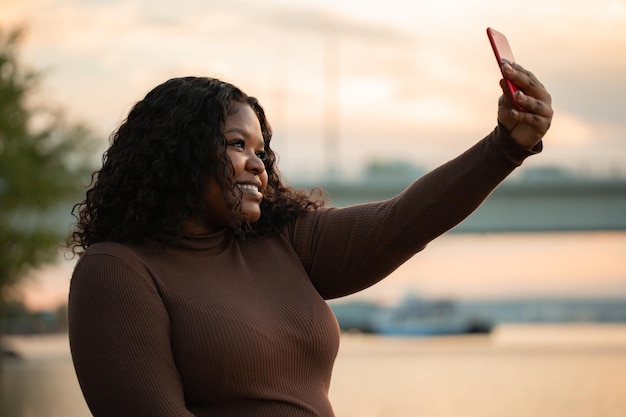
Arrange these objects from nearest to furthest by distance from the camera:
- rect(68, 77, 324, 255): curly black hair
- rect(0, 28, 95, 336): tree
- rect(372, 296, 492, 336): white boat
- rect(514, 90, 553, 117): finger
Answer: rect(514, 90, 553, 117): finger → rect(68, 77, 324, 255): curly black hair → rect(0, 28, 95, 336): tree → rect(372, 296, 492, 336): white boat

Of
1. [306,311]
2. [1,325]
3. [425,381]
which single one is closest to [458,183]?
[306,311]

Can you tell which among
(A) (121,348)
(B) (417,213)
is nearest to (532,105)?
(B) (417,213)

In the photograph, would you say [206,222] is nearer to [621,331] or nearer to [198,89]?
[198,89]

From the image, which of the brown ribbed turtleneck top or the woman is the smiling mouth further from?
the brown ribbed turtleneck top

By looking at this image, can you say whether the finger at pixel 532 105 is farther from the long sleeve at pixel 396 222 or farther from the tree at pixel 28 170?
the tree at pixel 28 170

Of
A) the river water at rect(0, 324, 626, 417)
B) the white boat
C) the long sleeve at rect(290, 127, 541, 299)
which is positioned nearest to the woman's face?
the long sleeve at rect(290, 127, 541, 299)

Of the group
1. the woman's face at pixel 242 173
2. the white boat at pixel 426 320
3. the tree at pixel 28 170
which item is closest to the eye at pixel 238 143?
the woman's face at pixel 242 173

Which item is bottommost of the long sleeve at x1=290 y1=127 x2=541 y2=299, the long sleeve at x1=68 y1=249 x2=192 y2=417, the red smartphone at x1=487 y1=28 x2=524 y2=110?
the long sleeve at x1=68 y1=249 x2=192 y2=417

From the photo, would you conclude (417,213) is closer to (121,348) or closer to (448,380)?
(121,348)

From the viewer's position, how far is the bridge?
104 feet

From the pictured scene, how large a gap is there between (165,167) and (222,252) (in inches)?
10.3

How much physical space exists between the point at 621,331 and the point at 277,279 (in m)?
49.5

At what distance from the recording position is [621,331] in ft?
165

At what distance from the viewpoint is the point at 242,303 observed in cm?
288
